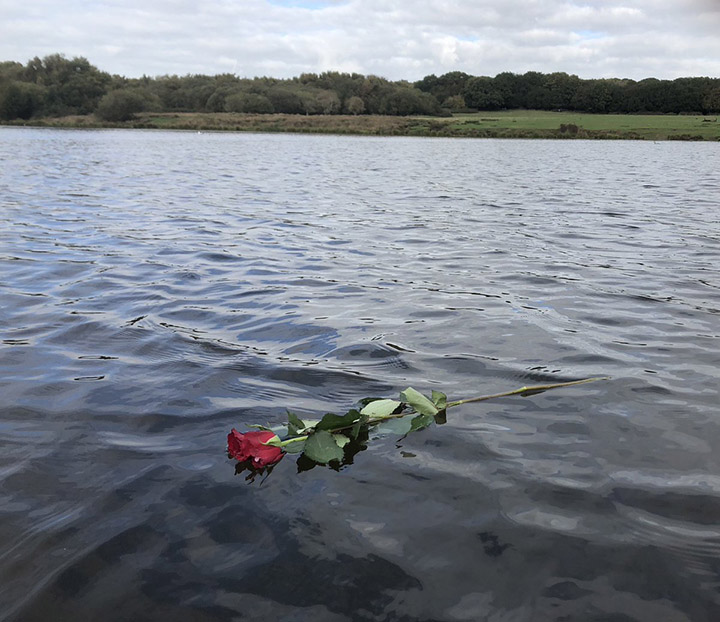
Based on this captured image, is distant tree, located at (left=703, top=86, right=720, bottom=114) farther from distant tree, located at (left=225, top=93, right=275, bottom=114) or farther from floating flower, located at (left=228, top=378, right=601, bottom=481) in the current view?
floating flower, located at (left=228, top=378, right=601, bottom=481)

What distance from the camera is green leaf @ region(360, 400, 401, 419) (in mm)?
3477

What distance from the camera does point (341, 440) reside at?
324cm

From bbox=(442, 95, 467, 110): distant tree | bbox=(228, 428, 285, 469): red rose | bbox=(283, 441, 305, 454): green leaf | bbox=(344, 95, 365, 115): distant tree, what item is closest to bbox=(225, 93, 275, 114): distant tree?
bbox=(344, 95, 365, 115): distant tree

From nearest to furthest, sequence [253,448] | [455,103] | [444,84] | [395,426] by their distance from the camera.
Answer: [253,448] < [395,426] < [455,103] < [444,84]

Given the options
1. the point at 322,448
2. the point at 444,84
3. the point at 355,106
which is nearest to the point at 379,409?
the point at 322,448

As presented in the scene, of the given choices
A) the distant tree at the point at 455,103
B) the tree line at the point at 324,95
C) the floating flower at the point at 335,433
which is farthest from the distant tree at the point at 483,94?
the floating flower at the point at 335,433

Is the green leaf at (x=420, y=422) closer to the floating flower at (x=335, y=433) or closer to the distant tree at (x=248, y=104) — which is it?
the floating flower at (x=335, y=433)

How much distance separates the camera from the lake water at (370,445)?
7.47 ft

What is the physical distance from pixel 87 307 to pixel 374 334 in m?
3.09

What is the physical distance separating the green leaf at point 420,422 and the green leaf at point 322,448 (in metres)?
0.49

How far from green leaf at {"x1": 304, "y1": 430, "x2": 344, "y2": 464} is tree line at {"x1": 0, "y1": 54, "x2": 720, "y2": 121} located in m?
133

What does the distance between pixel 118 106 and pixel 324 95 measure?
168ft

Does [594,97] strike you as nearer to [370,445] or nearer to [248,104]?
[248,104]

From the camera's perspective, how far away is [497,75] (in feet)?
502
